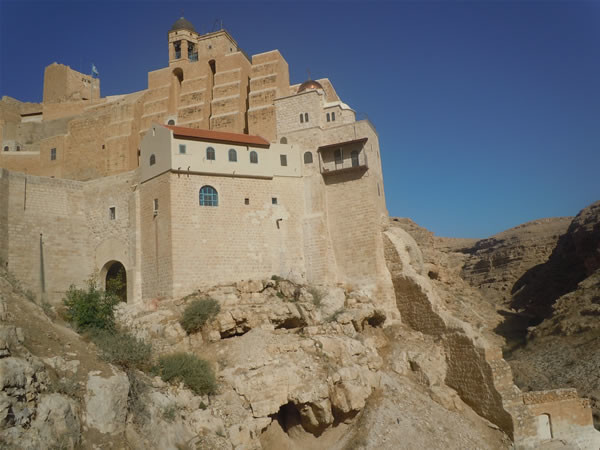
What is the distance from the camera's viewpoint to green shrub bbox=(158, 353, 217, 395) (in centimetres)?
1645

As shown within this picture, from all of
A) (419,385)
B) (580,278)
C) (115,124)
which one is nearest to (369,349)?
(419,385)

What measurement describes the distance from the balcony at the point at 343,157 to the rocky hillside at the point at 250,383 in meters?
5.94

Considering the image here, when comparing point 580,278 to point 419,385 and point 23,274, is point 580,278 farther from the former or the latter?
point 23,274

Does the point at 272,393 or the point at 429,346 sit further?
the point at 429,346

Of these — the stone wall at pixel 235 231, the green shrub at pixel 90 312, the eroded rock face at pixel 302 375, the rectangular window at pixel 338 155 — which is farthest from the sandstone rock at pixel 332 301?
the green shrub at pixel 90 312

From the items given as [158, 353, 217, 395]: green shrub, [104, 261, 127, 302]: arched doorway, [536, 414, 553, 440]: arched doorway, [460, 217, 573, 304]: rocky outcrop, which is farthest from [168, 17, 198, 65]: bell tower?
[460, 217, 573, 304]: rocky outcrop

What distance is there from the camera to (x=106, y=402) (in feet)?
40.5

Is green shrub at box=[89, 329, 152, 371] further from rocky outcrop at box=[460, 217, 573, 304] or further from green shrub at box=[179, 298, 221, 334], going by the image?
rocky outcrop at box=[460, 217, 573, 304]

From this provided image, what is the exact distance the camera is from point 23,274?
22.4 metres

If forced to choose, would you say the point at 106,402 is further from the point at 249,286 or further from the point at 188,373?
the point at 249,286

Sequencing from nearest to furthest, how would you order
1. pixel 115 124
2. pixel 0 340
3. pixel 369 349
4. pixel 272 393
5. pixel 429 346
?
pixel 0 340 → pixel 272 393 → pixel 369 349 → pixel 429 346 → pixel 115 124

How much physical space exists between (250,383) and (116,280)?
10215mm

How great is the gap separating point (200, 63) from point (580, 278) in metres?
30.1

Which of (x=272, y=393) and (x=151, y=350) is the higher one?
(x=151, y=350)
